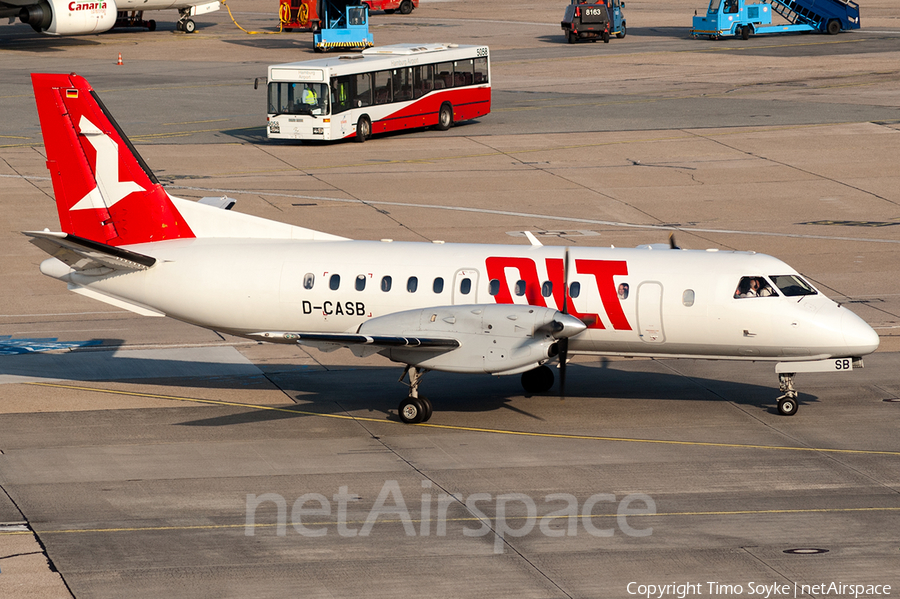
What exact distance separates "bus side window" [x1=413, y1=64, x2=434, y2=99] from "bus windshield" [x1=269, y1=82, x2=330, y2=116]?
5.44 metres

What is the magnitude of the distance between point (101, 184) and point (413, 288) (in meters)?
7.47

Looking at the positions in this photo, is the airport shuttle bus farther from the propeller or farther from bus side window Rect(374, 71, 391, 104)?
the propeller

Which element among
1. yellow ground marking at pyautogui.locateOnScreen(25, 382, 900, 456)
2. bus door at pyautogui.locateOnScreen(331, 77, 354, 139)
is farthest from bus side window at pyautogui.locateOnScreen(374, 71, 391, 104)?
yellow ground marking at pyautogui.locateOnScreen(25, 382, 900, 456)

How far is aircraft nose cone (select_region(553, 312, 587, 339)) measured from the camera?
21312mm

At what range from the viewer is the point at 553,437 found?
22.3m

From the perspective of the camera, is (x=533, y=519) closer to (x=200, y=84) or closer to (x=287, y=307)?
(x=287, y=307)

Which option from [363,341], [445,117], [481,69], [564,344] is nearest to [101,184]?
[363,341]

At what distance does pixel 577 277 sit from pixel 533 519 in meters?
6.55

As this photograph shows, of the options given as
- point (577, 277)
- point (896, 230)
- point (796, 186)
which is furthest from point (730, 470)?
point (796, 186)

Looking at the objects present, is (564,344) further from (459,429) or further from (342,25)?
(342,25)

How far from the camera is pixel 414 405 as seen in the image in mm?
22828

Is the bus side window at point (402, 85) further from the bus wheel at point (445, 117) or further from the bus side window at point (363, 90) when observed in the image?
the bus wheel at point (445, 117)

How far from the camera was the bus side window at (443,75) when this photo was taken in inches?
2223

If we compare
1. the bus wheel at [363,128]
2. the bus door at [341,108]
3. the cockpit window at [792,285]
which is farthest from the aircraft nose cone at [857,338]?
the bus wheel at [363,128]
